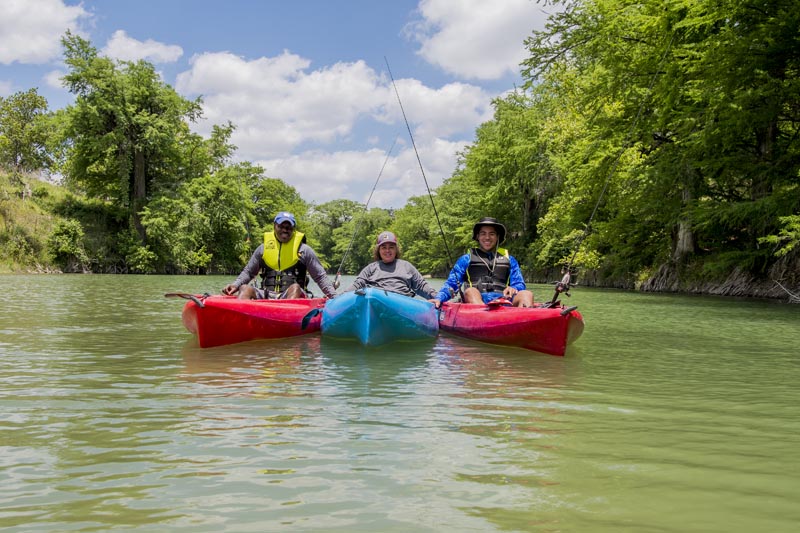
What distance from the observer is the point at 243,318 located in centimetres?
795

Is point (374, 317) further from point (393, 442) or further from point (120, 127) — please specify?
point (120, 127)

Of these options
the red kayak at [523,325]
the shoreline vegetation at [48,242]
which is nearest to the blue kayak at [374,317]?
the red kayak at [523,325]

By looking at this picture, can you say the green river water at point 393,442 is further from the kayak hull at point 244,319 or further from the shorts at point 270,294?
the shorts at point 270,294

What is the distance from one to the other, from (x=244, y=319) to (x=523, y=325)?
3358 millimetres

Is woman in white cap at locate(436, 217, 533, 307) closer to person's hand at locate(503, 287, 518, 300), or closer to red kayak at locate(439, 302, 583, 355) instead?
person's hand at locate(503, 287, 518, 300)

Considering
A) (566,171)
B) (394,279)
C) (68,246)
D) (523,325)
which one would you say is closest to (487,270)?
(394,279)

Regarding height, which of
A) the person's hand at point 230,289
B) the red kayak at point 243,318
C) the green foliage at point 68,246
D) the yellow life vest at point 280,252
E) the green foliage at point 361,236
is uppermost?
the green foliage at point 361,236

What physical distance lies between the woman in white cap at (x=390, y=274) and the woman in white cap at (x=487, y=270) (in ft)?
1.21

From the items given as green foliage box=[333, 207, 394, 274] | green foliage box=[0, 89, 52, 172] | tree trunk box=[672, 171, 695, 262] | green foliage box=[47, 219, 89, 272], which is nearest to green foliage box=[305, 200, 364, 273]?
green foliage box=[333, 207, 394, 274]

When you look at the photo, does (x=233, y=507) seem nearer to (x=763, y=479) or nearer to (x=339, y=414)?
(x=339, y=414)

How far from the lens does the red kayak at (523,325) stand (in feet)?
23.9

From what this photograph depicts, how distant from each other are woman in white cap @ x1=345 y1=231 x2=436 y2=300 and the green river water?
1.89m

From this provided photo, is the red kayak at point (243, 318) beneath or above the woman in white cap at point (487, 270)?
beneath

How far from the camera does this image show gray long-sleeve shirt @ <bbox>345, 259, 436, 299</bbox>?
8820 mm
